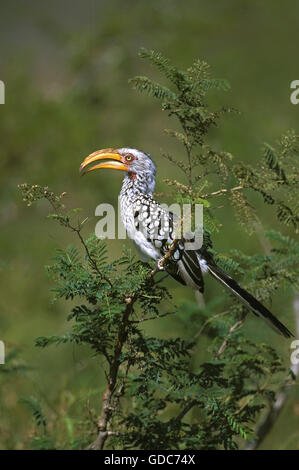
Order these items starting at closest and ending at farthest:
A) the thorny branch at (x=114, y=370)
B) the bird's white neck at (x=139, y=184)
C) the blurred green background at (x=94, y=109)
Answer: the thorny branch at (x=114, y=370), the bird's white neck at (x=139, y=184), the blurred green background at (x=94, y=109)

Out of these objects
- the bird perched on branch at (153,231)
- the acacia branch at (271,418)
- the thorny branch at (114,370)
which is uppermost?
the bird perched on branch at (153,231)

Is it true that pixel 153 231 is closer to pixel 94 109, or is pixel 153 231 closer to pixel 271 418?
pixel 271 418

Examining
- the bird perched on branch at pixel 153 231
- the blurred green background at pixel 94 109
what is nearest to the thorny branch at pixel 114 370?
the bird perched on branch at pixel 153 231

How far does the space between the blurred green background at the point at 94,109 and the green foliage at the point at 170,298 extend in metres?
1.50

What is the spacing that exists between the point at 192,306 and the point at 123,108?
12.7 ft

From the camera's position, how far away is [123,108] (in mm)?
6273

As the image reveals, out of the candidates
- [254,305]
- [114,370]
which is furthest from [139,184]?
[114,370]

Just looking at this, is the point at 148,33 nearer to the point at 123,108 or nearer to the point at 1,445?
the point at 123,108

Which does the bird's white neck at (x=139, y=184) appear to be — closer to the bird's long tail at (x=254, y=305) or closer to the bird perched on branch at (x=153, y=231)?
the bird perched on branch at (x=153, y=231)

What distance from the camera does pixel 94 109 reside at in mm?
6215

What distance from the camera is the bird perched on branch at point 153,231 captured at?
2557mm

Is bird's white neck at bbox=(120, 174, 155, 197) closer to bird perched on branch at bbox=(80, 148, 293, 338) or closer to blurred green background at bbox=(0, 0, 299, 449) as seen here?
bird perched on branch at bbox=(80, 148, 293, 338)

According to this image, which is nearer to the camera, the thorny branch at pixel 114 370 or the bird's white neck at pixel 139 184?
the thorny branch at pixel 114 370

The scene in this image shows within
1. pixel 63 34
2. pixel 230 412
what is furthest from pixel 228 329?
pixel 63 34
